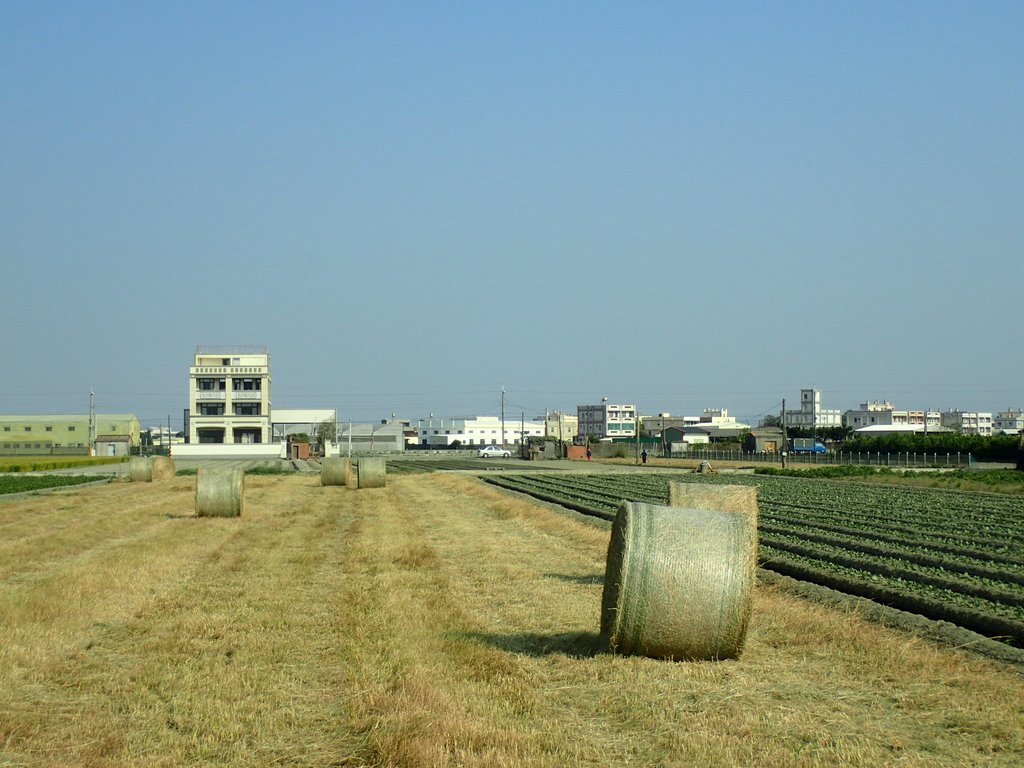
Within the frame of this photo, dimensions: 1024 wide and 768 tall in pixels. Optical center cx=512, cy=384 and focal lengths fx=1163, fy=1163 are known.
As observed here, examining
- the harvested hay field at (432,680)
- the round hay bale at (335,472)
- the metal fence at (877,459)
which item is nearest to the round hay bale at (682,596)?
the harvested hay field at (432,680)

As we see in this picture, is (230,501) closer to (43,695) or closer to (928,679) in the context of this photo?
(43,695)

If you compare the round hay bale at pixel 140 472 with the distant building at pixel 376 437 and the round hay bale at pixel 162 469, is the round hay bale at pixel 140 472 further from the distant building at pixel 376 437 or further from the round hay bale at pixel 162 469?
the distant building at pixel 376 437

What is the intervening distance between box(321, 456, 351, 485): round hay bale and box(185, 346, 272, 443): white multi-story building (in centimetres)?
8209

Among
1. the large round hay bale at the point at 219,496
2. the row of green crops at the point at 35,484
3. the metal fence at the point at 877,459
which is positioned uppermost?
the large round hay bale at the point at 219,496

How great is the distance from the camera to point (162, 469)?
55.9m

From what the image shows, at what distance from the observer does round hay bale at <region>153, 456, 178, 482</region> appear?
55000mm

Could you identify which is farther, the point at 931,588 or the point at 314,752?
the point at 931,588

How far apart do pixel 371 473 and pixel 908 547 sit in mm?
27993

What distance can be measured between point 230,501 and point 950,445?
2956 inches

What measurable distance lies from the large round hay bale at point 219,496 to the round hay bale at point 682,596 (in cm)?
1978

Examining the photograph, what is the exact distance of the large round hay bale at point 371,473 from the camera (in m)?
44.7

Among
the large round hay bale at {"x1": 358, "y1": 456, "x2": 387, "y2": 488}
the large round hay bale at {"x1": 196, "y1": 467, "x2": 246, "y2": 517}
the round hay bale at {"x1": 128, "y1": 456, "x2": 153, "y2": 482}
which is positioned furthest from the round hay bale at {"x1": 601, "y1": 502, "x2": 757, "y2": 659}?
the round hay bale at {"x1": 128, "y1": 456, "x2": 153, "y2": 482}

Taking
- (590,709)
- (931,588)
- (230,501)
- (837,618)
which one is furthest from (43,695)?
(230,501)

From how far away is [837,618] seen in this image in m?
12.6
